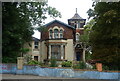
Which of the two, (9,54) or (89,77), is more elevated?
(9,54)

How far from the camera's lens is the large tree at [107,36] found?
48.2 feet

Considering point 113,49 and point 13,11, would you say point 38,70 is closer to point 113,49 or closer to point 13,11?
point 13,11

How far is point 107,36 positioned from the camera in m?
16.1

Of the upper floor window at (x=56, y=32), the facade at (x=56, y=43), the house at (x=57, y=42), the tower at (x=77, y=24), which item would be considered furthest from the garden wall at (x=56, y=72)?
the tower at (x=77, y=24)

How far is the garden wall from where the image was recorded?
55.1 ft

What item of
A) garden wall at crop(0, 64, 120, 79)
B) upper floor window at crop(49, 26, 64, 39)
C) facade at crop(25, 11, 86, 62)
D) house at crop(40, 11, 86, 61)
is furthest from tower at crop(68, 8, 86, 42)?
garden wall at crop(0, 64, 120, 79)

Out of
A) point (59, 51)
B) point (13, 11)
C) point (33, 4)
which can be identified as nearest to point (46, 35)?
point (59, 51)

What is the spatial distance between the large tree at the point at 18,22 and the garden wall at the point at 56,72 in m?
0.94

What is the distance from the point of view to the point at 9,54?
65.3 feet

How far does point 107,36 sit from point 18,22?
27.3 ft

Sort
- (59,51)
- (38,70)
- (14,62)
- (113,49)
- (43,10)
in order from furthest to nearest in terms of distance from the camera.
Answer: (59,51), (43,10), (14,62), (38,70), (113,49)

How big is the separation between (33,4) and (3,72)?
7256 millimetres

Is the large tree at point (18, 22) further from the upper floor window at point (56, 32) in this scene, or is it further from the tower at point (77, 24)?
the tower at point (77, 24)

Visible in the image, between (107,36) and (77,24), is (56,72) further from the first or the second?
(77,24)
